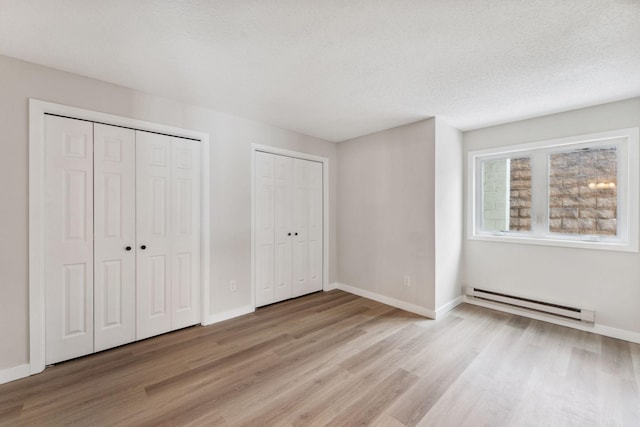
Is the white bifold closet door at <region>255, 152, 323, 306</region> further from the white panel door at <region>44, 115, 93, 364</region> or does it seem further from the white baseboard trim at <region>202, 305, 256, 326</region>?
the white panel door at <region>44, 115, 93, 364</region>

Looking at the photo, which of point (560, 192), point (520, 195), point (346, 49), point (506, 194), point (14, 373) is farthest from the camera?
point (506, 194)

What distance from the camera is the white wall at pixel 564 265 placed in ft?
8.59

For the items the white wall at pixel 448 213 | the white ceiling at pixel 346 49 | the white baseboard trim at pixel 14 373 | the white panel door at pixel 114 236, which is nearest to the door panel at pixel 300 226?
the white ceiling at pixel 346 49

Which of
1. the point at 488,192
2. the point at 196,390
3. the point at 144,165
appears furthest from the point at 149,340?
the point at 488,192

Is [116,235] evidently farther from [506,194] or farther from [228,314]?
[506,194]

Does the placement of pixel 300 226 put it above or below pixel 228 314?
above

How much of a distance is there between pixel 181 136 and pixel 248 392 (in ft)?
8.25

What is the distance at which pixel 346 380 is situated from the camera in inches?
79.4

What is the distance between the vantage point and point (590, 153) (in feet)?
9.53

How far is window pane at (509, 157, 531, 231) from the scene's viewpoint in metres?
3.30

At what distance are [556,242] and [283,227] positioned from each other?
3.32m

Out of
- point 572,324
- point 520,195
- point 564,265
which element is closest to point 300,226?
point 520,195

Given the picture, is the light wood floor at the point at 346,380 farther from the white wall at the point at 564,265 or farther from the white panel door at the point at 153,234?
the white wall at the point at 564,265

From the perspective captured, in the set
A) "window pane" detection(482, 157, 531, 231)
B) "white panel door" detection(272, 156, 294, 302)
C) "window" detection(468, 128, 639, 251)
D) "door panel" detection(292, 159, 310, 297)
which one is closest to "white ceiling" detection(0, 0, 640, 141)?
"window" detection(468, 128, 639, 251)
